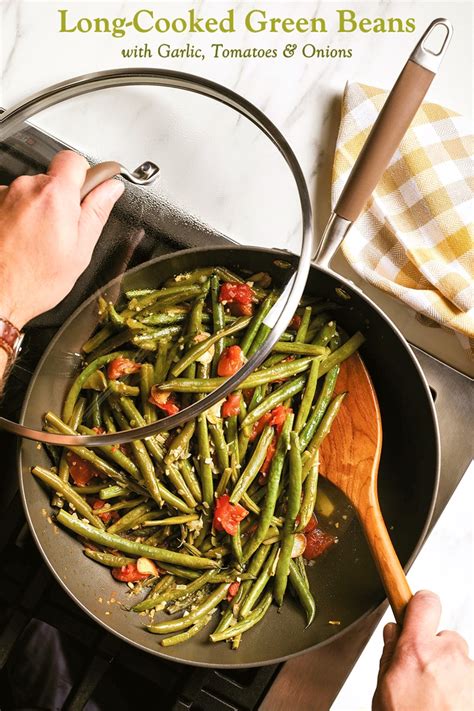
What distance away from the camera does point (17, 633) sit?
151 centimetres

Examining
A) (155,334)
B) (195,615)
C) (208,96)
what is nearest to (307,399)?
(155,334)

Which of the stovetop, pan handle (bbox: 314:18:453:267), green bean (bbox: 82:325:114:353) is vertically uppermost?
pan handle (bbox: 314:18:453:267)

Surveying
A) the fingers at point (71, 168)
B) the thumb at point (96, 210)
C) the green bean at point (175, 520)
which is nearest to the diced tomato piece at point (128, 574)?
the green bean at point (175, 520)

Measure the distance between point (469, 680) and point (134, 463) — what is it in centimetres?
72

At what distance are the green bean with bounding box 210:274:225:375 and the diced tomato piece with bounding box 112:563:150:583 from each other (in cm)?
48

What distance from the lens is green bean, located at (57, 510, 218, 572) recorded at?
1433mm

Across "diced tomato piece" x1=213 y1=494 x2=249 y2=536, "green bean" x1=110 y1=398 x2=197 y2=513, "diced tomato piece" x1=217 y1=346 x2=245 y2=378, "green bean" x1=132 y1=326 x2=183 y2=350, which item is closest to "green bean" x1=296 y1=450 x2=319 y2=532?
"diced tomato piece" x1=213 y1=494 x2=249 y2=536

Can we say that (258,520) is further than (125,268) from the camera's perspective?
Yes

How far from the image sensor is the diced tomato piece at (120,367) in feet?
3.99

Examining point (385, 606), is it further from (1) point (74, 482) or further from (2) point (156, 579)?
(1) point (74, 482)

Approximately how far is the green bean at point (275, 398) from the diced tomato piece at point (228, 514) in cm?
15

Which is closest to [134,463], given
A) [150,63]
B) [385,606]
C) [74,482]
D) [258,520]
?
[74,482]

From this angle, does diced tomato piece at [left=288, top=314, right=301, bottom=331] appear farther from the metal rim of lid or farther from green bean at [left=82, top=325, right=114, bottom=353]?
green bean at [left=82, top=325, right=114, bottom=353]

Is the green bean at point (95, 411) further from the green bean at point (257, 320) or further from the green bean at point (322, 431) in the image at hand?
the green bean at point (322, 431)
